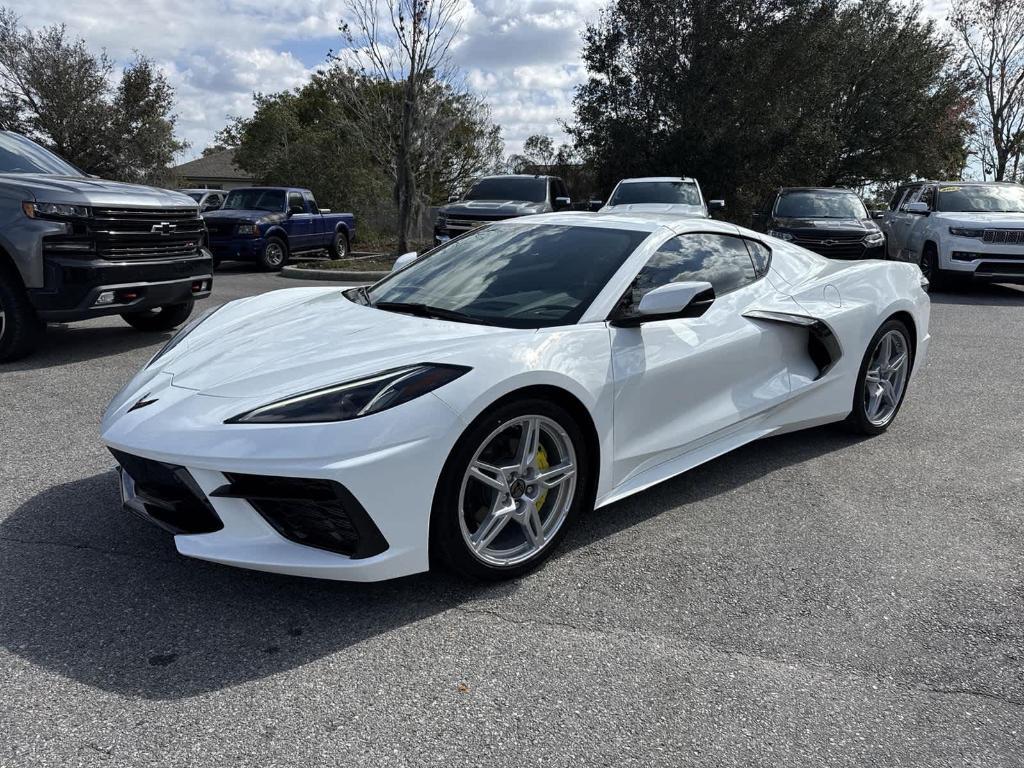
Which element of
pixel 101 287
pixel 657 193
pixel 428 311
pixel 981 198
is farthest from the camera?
pixel 657 193

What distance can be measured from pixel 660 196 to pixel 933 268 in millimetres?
4777

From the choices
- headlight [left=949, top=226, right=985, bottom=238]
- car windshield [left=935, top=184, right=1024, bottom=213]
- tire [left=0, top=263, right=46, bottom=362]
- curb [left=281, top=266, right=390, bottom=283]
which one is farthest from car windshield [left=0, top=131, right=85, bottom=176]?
car windshield [left=935, top=184, right=1024, bottom=213]

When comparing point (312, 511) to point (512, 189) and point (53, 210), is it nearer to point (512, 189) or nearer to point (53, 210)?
point (53, 210)

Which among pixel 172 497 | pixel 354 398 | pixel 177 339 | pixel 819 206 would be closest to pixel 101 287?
pixel 177 339

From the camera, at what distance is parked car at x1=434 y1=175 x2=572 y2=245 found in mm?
15267

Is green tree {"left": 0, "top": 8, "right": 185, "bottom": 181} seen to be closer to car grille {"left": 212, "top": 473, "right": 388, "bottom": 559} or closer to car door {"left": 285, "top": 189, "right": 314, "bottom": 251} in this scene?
car door {"left": 285, "top": 189, "right": 314, "bottom": 251}

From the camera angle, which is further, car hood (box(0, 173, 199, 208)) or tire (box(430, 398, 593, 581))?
car hood (box(0, 173, 199, 208))

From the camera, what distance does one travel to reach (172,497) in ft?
9.11

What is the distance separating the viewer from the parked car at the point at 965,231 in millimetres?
12336

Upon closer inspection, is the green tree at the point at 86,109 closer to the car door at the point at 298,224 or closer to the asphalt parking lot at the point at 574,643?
the car door at the point at 298,224

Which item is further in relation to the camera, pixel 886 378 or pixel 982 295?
pixel 982 295

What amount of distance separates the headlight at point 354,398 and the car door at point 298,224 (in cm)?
1487

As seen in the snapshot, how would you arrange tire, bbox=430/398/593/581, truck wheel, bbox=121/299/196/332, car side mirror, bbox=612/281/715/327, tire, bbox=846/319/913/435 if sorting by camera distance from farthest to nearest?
truck wheel, bbox=121/299/196/332
tire, bbox=846/319/913/435
car side mirror, bbox=612/281/715/327
tire, bbox=430/398/593/581

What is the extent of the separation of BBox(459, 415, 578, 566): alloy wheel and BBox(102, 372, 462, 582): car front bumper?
0.23m
